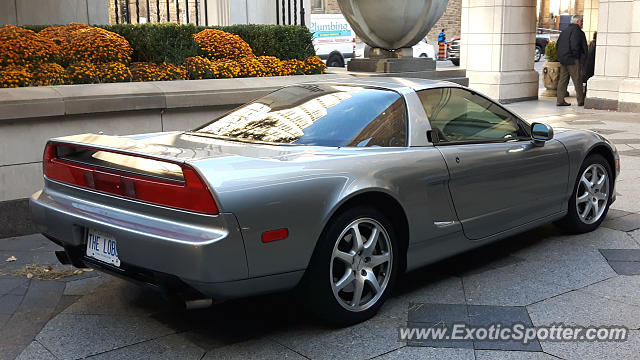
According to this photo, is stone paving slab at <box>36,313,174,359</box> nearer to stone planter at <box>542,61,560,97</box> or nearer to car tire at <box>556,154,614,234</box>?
car tire at <box>556,154,614,234</box>

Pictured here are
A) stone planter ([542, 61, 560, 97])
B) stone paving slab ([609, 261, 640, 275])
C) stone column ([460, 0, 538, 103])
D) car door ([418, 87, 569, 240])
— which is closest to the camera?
car door ([418, 87, 569, 240])

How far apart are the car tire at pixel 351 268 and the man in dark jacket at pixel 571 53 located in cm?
1317

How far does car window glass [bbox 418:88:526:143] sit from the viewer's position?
4.95 metres

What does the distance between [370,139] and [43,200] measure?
2066mm

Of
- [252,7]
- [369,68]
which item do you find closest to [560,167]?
[369,68]

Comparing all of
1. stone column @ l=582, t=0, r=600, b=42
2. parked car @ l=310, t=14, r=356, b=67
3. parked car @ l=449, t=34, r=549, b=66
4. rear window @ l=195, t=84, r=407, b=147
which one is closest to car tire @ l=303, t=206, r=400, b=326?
rear window @ l=195, t=84, r=407, b=147

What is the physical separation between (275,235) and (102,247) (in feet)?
3.42

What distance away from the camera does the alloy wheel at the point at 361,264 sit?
13.5ft

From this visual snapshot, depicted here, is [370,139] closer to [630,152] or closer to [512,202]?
[512,202]

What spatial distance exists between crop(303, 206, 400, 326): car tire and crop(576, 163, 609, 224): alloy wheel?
2.43 m

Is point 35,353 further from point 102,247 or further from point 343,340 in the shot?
point 343,340

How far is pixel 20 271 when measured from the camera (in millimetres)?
5363

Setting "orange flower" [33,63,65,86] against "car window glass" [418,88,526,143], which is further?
"orange flower" [33,63,65,86]

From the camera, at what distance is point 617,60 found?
15766mm
